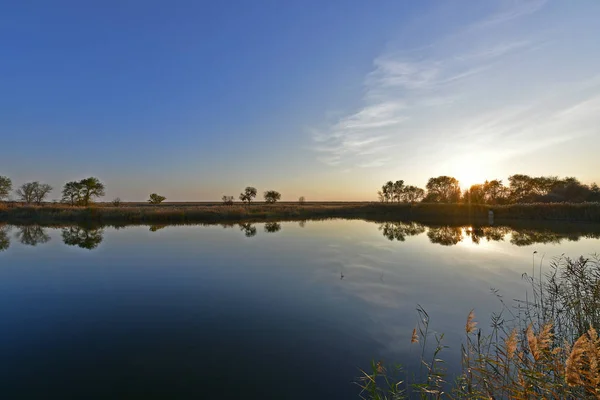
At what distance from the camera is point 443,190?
272ft

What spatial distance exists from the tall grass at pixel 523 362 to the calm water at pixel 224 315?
596 millimetres

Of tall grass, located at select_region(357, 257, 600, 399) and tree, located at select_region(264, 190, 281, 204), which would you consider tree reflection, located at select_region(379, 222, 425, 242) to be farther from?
tree, located at select_region(264, 190, 281, 204)

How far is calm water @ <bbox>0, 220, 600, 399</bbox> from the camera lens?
5.25 meters

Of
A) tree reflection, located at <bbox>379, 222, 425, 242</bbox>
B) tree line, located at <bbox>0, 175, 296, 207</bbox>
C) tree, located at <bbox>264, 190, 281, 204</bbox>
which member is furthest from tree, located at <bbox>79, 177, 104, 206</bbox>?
tree reflection, located at <bbox>379, 222, 425, 242</bbox>

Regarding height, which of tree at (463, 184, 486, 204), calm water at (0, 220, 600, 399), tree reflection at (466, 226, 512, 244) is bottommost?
calm water at (0, 220, 600, 399)

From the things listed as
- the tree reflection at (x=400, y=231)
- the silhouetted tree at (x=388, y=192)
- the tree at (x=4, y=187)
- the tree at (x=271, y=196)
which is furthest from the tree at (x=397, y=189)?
the tree at (x=4, y=187)

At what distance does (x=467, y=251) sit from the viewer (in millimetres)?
18156

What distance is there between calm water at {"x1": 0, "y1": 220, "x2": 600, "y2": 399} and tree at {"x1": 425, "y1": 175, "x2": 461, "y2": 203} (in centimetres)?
5928

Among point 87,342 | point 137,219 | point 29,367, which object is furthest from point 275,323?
point 137,219

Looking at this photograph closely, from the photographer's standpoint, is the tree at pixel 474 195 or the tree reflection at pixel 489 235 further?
the tree at pixel 474 195

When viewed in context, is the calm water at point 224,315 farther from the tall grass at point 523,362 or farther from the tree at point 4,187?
the tree at point 4,187

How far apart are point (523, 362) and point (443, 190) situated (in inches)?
3469

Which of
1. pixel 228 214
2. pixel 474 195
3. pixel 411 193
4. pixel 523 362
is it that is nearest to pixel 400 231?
pixel 228 214

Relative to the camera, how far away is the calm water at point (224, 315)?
17.2 ft
